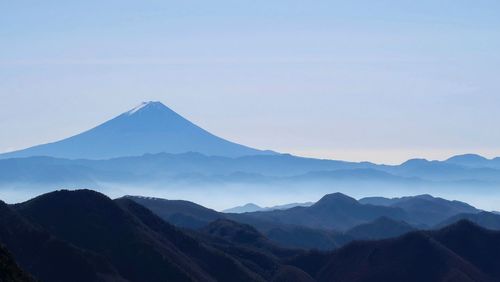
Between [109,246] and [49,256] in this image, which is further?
[109,246]

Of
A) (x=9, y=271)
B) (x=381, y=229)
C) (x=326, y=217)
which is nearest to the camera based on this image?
(x=9, y=271)

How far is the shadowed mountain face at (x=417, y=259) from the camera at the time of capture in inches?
3401

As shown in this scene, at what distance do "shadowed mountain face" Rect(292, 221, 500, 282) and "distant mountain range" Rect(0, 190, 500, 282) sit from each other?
0.10m

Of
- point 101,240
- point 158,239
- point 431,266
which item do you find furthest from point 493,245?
point 101,240

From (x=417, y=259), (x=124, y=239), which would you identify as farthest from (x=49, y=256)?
(x=417, y=259)

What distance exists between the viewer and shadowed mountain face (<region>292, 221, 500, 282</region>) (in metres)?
86.4

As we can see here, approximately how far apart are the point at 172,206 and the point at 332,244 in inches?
1246

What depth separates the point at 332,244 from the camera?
138375 mm

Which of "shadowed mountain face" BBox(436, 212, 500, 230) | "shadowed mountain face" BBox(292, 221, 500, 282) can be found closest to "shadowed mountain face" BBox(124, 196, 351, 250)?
"shadowed mountain face" BBox(436, 212, 500, 230)

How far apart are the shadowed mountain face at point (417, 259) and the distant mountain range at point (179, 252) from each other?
0.10m

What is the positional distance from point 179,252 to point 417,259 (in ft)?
78.3

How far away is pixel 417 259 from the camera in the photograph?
8831 centimetres

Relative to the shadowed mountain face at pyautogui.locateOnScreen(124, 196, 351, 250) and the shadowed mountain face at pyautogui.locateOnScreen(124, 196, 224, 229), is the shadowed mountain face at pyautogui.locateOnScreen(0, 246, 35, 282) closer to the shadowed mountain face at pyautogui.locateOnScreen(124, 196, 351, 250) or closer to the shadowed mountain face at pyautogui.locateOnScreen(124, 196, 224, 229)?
the shadowed mountain face at pyautogui.locateOnScreen(124, 196, 351, 250)

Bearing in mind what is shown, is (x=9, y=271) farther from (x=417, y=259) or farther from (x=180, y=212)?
(x=180, y=212)
